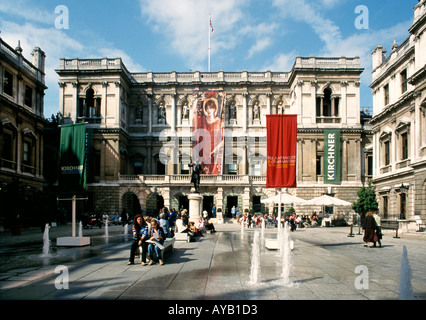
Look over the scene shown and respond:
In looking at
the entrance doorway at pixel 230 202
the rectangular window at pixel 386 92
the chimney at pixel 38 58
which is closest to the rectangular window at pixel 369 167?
the rectangular window at pixel 386 92

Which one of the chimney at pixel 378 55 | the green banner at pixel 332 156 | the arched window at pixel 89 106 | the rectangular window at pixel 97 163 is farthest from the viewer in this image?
the arched window at pixel 89 106

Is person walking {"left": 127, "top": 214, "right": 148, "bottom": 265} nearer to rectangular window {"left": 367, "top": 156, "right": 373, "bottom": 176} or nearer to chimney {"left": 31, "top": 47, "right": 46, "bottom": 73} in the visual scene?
chimney {"left": 31, "top": 47, "right": 46, "bottom": 73}

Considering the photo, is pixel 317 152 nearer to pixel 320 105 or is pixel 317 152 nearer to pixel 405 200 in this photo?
pixel 320 105

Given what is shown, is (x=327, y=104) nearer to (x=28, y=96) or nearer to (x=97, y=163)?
(x=97, y=163)

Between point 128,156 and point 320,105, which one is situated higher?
point 320,105

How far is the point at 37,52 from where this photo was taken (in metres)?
36.1

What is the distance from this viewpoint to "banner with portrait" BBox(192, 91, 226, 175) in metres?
44.8

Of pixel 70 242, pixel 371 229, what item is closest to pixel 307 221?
pixel 371 229

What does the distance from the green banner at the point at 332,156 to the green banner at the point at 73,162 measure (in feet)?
105

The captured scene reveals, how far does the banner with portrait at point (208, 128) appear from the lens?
44.8m

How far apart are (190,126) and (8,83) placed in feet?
70.6

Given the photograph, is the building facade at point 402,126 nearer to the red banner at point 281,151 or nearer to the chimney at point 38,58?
the red banner at point 281,151
